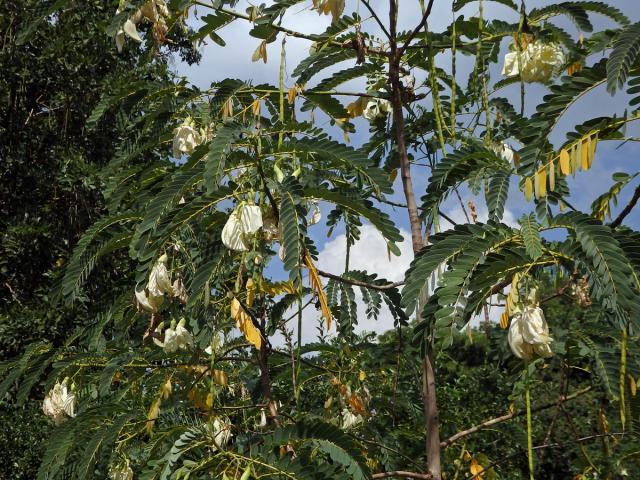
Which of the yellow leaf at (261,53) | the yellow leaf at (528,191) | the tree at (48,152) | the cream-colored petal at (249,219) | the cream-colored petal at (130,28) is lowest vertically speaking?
the yellow leaf at (528,191)

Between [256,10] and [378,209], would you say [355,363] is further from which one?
[256,10]

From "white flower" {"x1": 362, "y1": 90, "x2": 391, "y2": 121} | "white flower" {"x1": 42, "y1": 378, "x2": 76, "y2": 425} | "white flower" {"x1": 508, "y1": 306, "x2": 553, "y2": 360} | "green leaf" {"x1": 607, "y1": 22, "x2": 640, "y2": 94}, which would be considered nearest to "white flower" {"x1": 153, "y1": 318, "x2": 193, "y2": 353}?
"white flower" {"x1": 42, "y1": 378, "x2": 76, "y2": 425}

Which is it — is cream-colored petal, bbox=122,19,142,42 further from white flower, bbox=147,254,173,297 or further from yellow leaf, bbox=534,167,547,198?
yellow leaf, bbox=534,167,547,198

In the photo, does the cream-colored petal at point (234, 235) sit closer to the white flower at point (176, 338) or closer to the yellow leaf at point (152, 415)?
the white flower at point (176, 338)

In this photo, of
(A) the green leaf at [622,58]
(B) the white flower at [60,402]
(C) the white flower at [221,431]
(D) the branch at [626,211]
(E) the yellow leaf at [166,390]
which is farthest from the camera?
(B) the white flower at [60,402]

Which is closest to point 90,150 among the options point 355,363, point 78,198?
point 78,198

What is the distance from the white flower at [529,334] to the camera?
1311 millimetres

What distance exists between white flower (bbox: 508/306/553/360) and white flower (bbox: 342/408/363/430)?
1239 mm

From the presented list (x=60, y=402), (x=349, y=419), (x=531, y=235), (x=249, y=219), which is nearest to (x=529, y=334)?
(x=531, y=235)

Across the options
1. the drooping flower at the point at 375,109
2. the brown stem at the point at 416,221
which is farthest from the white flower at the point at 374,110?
the brown stem at the point at 416,221

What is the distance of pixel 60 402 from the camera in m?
2.49

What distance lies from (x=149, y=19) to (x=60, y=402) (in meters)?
1.23

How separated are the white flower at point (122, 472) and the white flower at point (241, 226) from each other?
0.94 m

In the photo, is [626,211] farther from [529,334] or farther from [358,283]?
[358,283]
